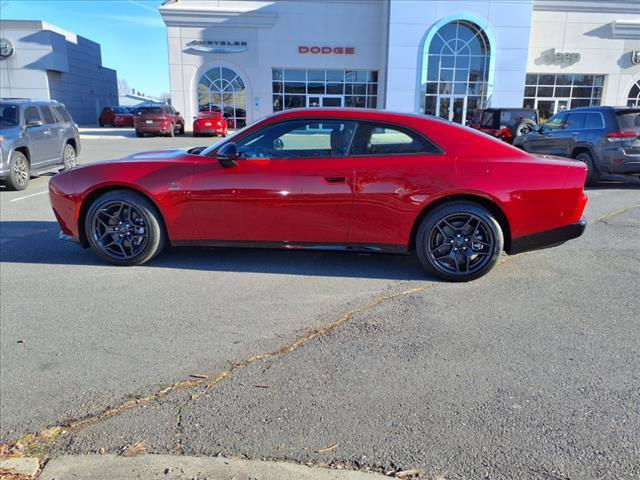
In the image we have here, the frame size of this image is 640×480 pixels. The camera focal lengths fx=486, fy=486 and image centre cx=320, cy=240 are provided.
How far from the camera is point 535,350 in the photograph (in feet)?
11.0

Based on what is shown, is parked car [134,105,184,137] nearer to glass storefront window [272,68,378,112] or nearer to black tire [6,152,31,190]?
glass storefront window [272,68,378,112]

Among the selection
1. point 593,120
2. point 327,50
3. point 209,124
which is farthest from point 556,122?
point 327,50

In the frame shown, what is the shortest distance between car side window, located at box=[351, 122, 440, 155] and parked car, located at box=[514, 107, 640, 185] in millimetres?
7172

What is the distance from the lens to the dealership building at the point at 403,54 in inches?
1179

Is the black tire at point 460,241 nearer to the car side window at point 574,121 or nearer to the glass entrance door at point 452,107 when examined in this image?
the car side window at point 574,121

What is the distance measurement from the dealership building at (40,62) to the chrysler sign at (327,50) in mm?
20280

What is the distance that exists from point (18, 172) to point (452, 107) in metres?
26.8

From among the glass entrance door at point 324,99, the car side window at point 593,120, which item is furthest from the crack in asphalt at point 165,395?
the glass entrance door at point 324,99

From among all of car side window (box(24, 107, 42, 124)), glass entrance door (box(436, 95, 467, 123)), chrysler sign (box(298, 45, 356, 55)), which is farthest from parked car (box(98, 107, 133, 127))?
car side window (box(24, 107, 42, 124))

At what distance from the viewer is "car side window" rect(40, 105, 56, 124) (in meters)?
10.8

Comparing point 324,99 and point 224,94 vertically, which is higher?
point 224,94

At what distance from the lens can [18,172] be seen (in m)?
9.57

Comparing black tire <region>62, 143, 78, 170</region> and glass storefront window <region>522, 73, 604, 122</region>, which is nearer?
black tire <region>62, 143, 78, 170</region>

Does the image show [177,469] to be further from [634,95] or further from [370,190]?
[634,95]
